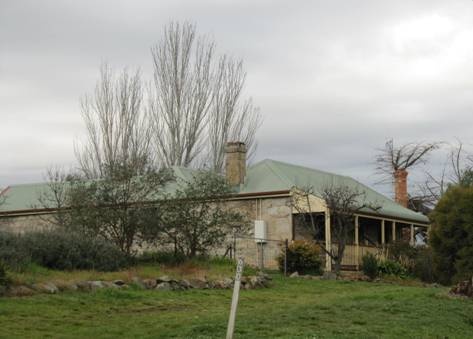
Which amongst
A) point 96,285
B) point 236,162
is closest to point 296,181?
point 236,162

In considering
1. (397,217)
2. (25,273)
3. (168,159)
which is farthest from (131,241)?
(168,159)

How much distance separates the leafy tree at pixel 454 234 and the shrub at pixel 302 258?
432 centimetres

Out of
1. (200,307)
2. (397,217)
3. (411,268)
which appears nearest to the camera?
(200,307)

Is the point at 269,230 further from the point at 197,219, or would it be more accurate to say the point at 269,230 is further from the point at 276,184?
the point at 197,219

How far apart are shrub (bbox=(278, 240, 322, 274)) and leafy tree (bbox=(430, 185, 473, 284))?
432 cm

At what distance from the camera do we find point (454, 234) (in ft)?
71.3

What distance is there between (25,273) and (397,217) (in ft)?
64.9

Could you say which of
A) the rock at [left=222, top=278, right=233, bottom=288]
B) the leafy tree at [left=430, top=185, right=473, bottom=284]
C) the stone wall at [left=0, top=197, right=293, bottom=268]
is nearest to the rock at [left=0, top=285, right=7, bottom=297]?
the rock at [left=222, top=278, right=233, bottom=288]

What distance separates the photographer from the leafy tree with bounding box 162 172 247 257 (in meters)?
22.6

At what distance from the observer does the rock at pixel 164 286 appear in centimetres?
1752

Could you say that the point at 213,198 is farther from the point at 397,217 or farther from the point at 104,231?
the point at 397,217

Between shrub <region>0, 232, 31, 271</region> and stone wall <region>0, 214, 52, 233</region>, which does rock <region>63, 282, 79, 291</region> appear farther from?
stone wall <region>0, 214, 52, 233</region>

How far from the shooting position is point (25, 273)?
16297mm

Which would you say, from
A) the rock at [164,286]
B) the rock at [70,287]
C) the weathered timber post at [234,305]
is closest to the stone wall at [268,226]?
the rock at [164,286]
